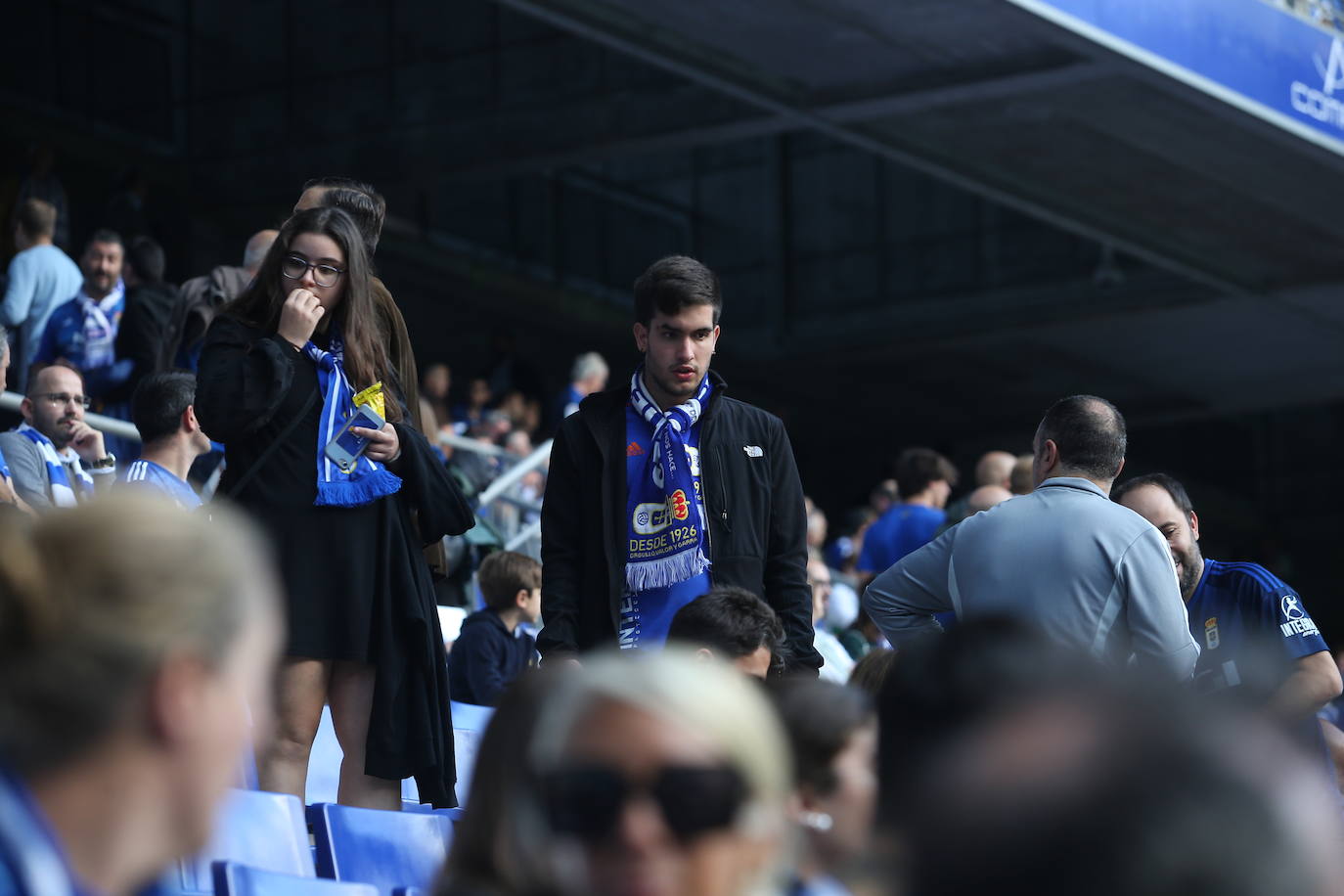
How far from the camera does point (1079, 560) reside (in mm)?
4375

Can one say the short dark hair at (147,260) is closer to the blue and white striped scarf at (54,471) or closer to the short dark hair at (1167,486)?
the blue and white striped scarf at (54,471)

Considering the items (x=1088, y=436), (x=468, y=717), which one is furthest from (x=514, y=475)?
(x=1088, y=436)

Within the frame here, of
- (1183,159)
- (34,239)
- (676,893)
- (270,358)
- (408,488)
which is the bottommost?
(676,893)

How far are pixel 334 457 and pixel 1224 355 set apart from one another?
662 inches

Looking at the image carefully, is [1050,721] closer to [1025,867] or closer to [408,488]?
[1025,867]

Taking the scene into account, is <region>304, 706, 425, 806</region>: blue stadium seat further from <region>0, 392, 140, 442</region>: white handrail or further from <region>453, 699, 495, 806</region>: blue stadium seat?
<region>0, 392, 140, 442</region>: white handrail

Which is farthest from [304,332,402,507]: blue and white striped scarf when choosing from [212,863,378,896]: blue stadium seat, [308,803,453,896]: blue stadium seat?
[212,863,378,896]: blue stadium seat

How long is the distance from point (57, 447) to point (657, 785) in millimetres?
5215

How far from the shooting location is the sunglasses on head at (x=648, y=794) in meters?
1.69

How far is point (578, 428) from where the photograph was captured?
4676 millimetres

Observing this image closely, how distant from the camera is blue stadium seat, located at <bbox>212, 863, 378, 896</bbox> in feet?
10.8

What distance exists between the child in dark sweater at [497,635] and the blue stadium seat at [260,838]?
3.12 m

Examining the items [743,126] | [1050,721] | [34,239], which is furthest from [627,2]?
[1050,721]

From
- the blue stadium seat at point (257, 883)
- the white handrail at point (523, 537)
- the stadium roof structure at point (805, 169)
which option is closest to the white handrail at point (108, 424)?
the white handrail at point (523, 537)
